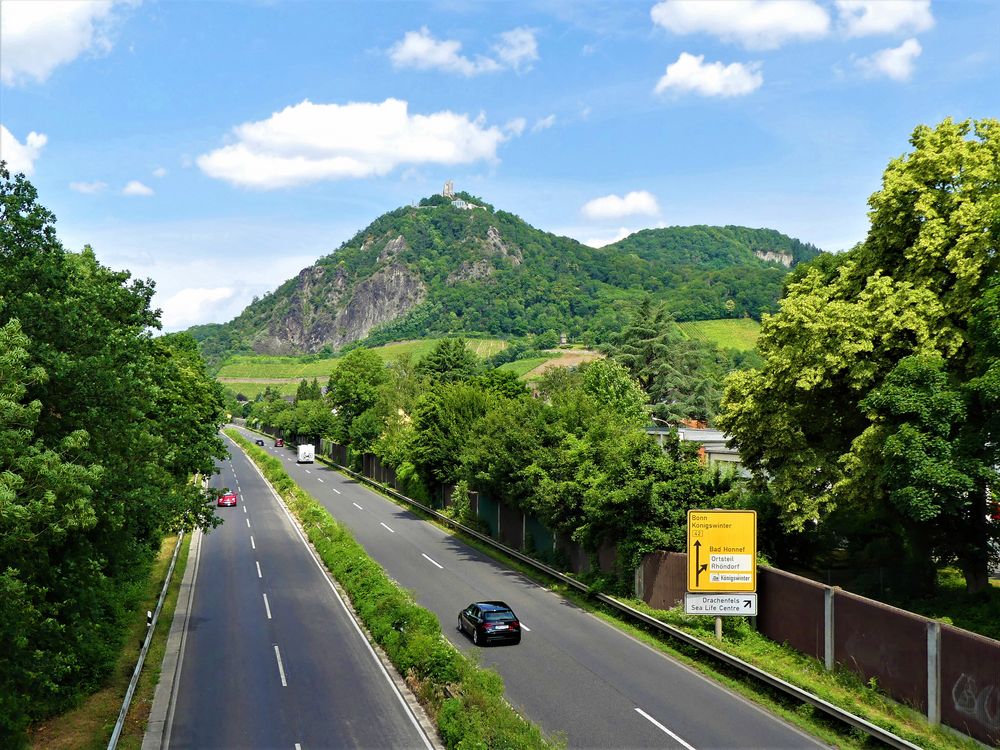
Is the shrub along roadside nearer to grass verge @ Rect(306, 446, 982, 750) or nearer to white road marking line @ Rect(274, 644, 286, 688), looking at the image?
white road marking line @ Rect(274, 644, 286, 688)

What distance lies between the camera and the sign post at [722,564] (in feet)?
83.5

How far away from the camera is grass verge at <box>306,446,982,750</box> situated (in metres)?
18.2

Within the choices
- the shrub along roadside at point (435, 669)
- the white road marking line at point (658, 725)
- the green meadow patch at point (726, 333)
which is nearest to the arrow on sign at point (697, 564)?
the white road marking line at point (658, 725)

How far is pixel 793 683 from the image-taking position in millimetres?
21172

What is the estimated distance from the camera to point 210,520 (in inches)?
1212

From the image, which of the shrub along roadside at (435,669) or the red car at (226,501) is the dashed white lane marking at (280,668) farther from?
the red car at (226,501)

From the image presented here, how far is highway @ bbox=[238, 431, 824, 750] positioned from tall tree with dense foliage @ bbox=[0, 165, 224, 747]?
994cm

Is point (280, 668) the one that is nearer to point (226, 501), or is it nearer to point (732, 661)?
point (732, 661)

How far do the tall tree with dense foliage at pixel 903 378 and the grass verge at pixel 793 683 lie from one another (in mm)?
5431

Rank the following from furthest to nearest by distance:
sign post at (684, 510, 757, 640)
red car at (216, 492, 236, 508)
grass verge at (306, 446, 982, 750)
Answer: red car at (216, 492, 236, 508) < sign post at (684, 510, 757, 640) < grass verge at (306, 446, 982, 750)

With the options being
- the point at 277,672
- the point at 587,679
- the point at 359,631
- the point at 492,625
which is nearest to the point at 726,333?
the point at 359,631

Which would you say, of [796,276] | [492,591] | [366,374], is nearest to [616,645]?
[492,591]

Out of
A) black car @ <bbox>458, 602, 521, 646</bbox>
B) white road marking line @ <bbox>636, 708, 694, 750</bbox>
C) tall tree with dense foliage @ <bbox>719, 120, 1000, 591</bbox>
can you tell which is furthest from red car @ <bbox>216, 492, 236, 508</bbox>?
white road marking line @ <bbox>636, 708, 694, 750</bbox>

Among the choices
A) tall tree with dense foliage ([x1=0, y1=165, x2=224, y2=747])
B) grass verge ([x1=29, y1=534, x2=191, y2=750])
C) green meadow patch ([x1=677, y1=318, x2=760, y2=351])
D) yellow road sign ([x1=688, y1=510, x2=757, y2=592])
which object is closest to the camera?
tall tree with dense foliage ([x1=0, y1=165, x2=224, y2=747])
